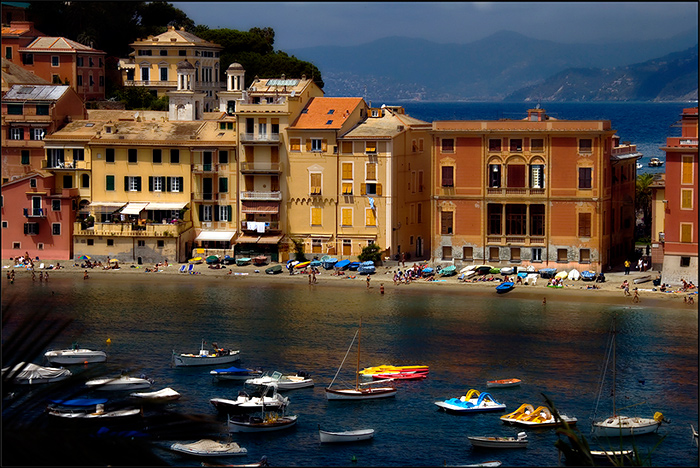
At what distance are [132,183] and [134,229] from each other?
399 centimetres

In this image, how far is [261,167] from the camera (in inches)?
3482

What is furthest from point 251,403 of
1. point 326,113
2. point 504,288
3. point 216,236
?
point 326,113

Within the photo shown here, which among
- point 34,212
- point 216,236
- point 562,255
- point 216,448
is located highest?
point 34,212

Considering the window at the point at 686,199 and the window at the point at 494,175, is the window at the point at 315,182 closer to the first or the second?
the window at the point at 494,175

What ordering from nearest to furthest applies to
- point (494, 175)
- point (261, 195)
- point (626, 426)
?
point (626, 426), point (494, 175), point (261, 195)

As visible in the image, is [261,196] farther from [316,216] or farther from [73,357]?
[73,357]

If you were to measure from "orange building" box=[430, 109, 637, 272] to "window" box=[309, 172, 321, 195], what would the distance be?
866 cm

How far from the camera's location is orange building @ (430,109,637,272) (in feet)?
267

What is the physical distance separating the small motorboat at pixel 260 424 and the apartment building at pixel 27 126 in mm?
48277

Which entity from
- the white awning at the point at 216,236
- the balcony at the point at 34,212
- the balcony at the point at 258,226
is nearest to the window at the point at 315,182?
the balcony at the point at 258,226

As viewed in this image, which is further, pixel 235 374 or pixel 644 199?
pixel 644 199

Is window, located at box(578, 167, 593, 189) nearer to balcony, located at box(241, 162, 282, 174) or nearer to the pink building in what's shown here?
balcony, located at box(241, 162, 282, 174)

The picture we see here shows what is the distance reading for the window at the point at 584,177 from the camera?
8131cm

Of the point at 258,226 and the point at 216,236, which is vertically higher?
the point at 258,226
